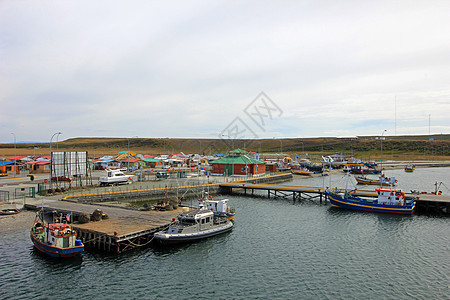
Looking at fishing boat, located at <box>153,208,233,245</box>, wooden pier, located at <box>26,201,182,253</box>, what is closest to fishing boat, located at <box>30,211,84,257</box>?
wooden pier, located at <box>26,201,182,253</box>

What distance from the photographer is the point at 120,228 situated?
29844 mm

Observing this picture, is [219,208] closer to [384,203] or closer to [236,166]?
[384,203]

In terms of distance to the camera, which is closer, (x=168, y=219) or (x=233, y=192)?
(x=168, y=219)

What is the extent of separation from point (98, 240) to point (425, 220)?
1520 inches

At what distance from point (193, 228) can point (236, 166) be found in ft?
150

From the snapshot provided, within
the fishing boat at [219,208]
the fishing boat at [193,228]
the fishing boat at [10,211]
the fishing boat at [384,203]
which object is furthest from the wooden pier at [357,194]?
the fishing boat at [10,211]

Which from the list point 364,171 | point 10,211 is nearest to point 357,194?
point 10,211

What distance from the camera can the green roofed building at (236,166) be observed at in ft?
251

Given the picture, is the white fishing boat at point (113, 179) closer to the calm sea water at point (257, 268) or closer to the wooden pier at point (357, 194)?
the wooden pier at point (357, 194)

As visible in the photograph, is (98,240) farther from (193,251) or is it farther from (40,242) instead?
(193,251)

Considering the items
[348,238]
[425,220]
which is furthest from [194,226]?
[425,220]

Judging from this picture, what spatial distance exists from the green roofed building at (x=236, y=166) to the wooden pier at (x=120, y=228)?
4017 centimetres

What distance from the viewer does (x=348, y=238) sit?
33.0 metres

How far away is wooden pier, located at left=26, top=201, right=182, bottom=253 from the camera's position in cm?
2777
